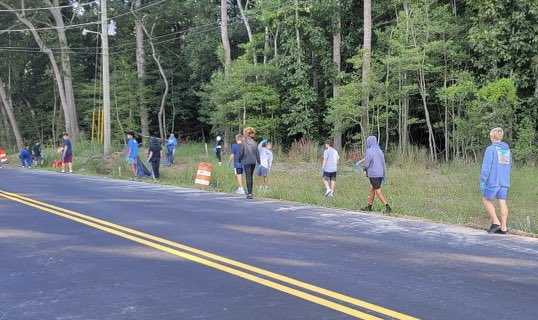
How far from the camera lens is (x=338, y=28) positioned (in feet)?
79.0

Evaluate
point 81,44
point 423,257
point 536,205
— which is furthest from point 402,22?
point 81,44

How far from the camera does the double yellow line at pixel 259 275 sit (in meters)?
4.60

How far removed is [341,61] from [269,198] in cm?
1483

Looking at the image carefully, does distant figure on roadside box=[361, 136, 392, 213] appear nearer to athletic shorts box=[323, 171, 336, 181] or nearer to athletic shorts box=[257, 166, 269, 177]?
athletic shorts box=[323, 171, 336, 181]

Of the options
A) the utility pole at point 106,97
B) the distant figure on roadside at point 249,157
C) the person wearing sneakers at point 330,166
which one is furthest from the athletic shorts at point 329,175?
the utility pole at point 106,97

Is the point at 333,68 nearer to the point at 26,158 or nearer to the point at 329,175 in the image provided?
the point at 329,175

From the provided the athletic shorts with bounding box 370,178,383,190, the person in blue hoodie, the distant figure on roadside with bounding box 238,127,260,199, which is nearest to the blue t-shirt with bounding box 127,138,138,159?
the distant figure on roadside with bounding box 238,127,260,199

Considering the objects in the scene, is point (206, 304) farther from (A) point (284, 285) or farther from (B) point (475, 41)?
(B) point (475, 41)

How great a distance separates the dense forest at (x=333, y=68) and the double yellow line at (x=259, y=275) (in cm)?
1506

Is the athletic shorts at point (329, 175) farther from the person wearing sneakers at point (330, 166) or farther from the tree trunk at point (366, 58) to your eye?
the tree trunk at point (366, 58)

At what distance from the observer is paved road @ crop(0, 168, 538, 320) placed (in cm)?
469

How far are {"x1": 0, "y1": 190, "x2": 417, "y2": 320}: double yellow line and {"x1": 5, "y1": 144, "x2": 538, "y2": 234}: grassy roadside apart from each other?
213 inches

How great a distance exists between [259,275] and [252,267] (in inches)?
13.1

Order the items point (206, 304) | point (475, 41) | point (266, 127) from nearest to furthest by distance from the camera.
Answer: point (206, 304) < point (475, 41) < point (266, 127)
